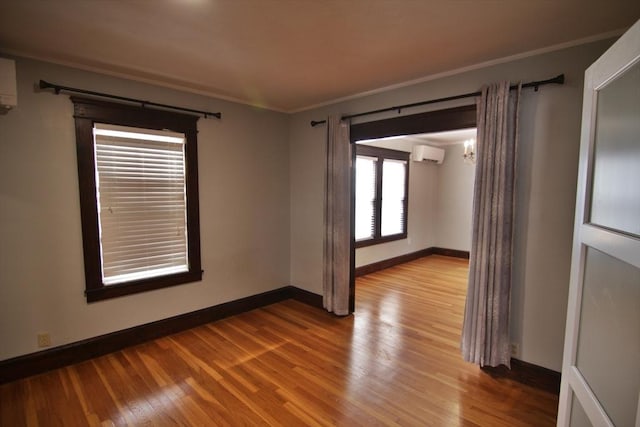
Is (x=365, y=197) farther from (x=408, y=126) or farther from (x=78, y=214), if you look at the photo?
(x=78, y=214)

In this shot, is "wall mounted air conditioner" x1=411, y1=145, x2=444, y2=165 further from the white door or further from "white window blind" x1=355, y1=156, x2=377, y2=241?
the white door

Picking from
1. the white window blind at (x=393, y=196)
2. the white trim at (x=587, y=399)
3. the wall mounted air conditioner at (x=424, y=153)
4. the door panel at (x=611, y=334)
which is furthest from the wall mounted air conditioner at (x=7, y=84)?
the wall mounted air conditioner at (x=424, y=153)

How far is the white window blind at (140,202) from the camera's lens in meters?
2.83

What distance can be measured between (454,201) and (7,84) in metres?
7.03

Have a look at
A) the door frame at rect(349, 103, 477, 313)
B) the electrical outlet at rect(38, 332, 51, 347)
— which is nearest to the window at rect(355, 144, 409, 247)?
the door frame at rect(349, 103, 477, 313)

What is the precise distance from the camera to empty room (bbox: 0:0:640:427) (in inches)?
57.6

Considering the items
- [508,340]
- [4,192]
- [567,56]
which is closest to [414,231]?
[508,340]

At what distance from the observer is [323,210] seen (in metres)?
3.89

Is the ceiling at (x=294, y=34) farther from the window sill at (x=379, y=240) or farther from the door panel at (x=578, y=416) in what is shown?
the window sill at (x=379, y=240)

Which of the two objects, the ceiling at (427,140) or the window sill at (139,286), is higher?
the ceiling at (427,140)

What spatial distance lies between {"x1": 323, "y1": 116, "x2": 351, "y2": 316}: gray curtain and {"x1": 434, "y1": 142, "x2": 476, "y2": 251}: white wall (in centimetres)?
406

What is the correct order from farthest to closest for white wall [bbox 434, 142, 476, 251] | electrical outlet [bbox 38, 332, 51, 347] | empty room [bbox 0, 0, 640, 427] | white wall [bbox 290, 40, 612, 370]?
1. white wall [bbox 434, 142, 476, 251]
2. electrical outlet [bbox 38, 332, 51, 347]
3. white wall [bbox 290, 40, 612, 370]
4. empty room [bbox 0, 0, 640, 427]

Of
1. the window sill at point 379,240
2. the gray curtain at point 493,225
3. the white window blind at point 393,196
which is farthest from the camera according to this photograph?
the white window blind at point 393,196

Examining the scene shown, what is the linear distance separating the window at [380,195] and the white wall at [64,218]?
89.7 inches
